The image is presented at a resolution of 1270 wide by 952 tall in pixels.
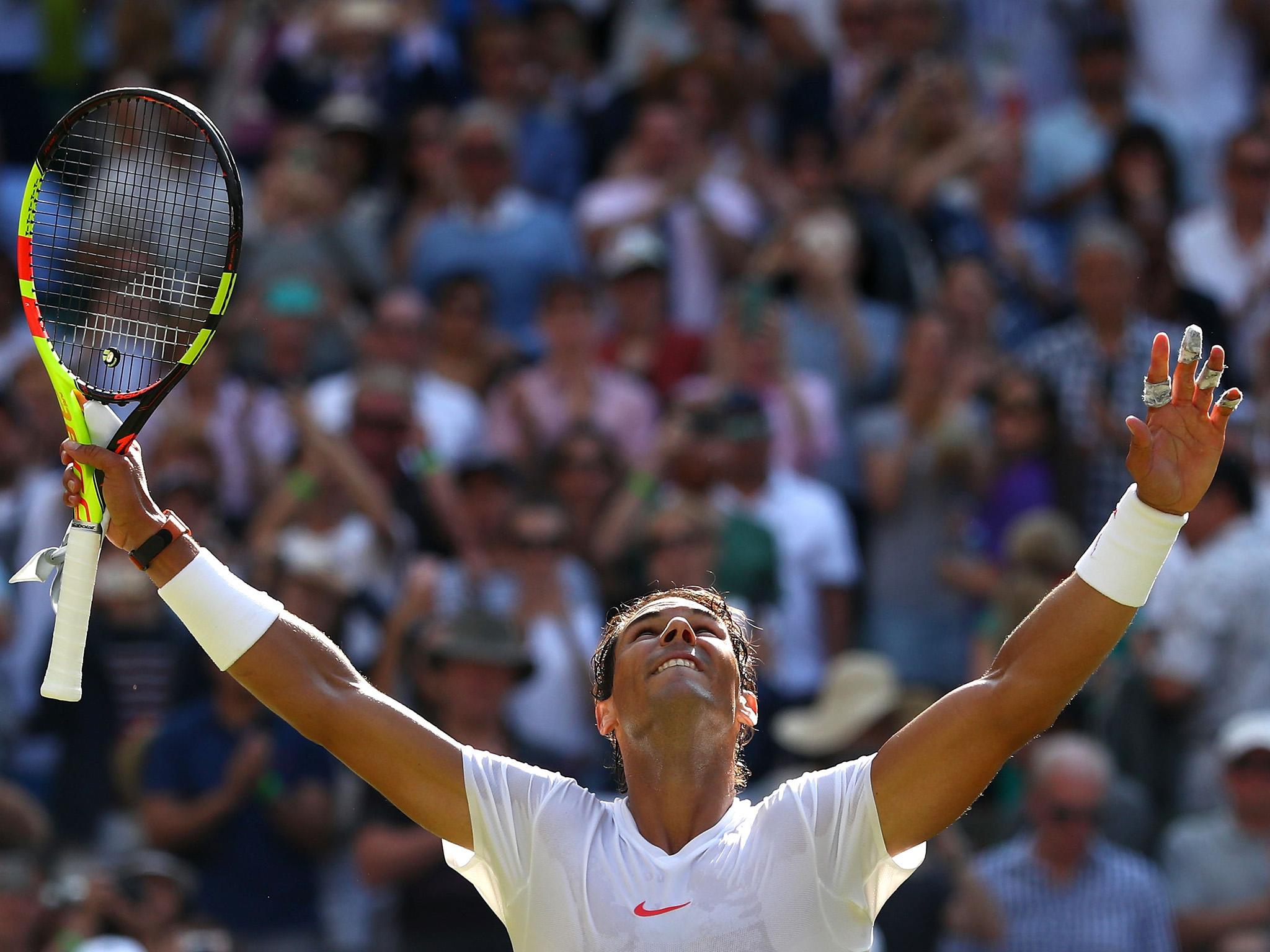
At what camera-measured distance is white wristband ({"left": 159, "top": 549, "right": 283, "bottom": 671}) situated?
404 cm

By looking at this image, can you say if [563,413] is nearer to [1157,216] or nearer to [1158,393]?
[1157,216]

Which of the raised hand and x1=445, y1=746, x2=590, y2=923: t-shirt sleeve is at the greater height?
the raised hand

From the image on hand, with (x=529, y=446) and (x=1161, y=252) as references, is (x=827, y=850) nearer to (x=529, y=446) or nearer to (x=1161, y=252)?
(x=529, y=446)

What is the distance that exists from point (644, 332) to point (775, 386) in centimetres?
82

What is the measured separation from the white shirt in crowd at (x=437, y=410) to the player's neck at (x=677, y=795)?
486cm

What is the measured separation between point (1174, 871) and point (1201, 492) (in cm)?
428

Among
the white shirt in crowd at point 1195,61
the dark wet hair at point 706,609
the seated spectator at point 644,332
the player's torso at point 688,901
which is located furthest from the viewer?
the white shirt in crowd at point 1195,61

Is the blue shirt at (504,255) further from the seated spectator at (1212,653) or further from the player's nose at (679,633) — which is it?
the player's nose at (679,633)

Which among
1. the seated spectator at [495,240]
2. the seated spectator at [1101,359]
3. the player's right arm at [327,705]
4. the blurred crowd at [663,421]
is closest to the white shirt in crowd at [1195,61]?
the blurred crowd at [663,421]

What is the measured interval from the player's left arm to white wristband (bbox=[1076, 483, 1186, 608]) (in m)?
0.01

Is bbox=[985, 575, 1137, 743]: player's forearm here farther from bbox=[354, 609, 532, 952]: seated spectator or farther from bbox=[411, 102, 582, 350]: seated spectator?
bbox=[411, 102, 582, 350]: seated spectator

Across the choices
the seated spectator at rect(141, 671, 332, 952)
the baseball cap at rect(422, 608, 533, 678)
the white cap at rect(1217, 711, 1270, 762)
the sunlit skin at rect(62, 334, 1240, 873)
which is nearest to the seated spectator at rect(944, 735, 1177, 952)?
the white cap at rect(1217, 711, 1270, 762)

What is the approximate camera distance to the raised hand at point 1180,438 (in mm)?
3809

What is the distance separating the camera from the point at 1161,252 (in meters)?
10.0
